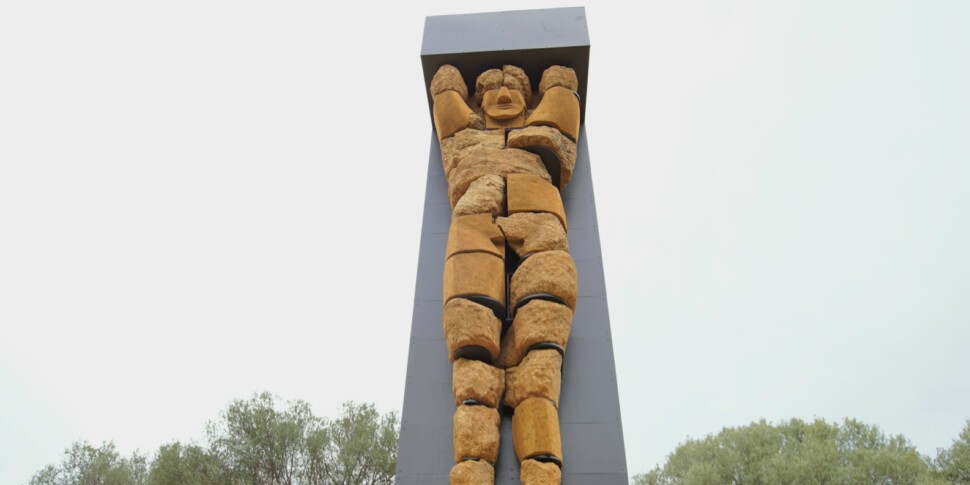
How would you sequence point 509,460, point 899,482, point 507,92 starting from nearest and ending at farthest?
point 509,460
point 507,92
point 899,482

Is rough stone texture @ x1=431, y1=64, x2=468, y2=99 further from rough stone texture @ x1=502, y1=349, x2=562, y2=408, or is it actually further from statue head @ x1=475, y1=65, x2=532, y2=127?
rough stone texture @ x1=502, y1=349, x2=562, y2=408

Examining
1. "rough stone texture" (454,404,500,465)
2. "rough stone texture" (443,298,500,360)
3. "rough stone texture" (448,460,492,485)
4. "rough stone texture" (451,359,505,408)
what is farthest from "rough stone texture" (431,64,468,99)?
"rough stone texture" (448,460,492,485)

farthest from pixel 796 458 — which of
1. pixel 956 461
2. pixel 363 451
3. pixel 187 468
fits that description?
A: pixel 187 468

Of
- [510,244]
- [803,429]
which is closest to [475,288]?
[510,244]

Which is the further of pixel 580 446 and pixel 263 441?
pixel 263 441

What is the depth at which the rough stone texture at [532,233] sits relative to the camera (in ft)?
18.1

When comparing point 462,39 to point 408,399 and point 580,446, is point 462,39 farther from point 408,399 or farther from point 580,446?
point 580,446

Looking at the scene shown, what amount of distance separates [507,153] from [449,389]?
243 centimetres

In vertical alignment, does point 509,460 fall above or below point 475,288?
below

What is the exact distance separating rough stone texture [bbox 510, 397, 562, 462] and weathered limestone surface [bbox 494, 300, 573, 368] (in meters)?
0.48

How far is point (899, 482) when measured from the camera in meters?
11.8

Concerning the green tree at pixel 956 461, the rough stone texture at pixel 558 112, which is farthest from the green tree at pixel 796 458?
the rough stone texture at pixel 558 112

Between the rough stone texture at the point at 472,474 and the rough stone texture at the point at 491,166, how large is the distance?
2.77 m

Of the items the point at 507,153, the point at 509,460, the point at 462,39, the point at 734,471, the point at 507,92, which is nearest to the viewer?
the point at 509,460
